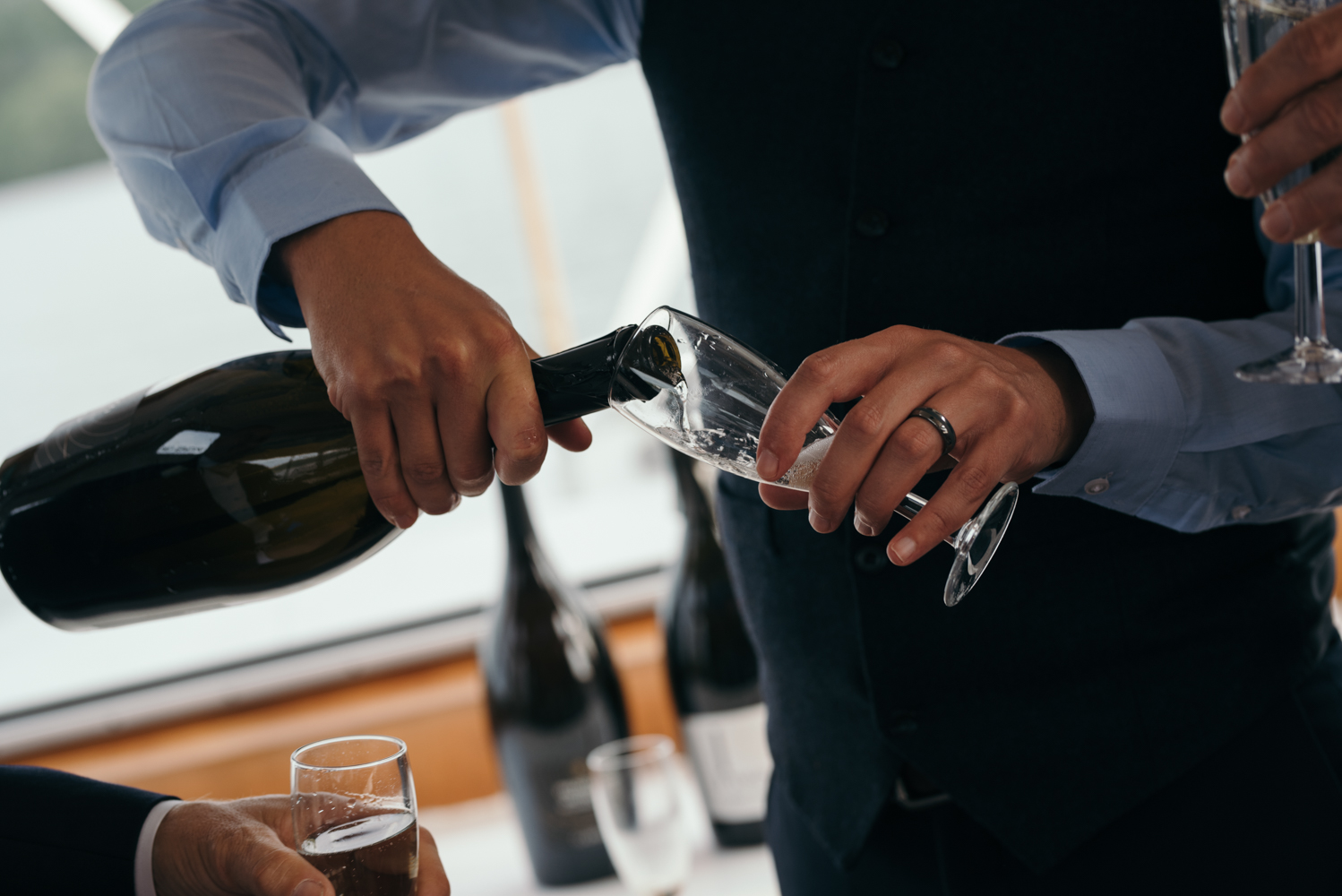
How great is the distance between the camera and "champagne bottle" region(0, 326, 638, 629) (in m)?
0.78

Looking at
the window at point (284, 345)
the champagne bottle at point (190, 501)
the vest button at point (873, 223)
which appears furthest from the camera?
the window at point (284, 345)

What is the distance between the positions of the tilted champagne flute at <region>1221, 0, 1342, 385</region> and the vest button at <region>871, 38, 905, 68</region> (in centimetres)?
28

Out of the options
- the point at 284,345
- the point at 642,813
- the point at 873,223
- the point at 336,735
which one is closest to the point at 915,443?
the point at 873,223

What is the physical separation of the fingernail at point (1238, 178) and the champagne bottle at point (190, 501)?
626 mm

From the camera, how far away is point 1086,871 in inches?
35.8

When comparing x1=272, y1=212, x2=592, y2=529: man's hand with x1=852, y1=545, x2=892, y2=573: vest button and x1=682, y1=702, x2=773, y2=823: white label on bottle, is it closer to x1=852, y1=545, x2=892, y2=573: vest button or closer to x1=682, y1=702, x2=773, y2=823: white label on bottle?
x1=852, y1=545, x2=892, y2=573: vest button

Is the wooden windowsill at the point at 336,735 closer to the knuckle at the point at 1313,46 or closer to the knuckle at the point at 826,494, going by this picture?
the knuckle at the point at 826,494

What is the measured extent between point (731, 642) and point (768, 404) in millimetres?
945

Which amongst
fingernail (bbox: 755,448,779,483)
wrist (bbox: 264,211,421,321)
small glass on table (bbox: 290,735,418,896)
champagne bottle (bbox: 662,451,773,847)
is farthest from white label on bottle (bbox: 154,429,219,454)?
champagne bottle (bbox: 662,451,773,847)

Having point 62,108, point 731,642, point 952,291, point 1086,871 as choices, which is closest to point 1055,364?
point 952,291

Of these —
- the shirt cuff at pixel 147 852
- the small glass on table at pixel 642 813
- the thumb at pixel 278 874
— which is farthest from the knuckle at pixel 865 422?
the small glass on table at pixel 642 813

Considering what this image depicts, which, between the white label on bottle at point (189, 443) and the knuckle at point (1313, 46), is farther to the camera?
the white label on bottle at point (189, 443)

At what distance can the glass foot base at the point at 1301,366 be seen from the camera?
605mm

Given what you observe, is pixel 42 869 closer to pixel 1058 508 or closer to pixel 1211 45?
pixel 1058 508
